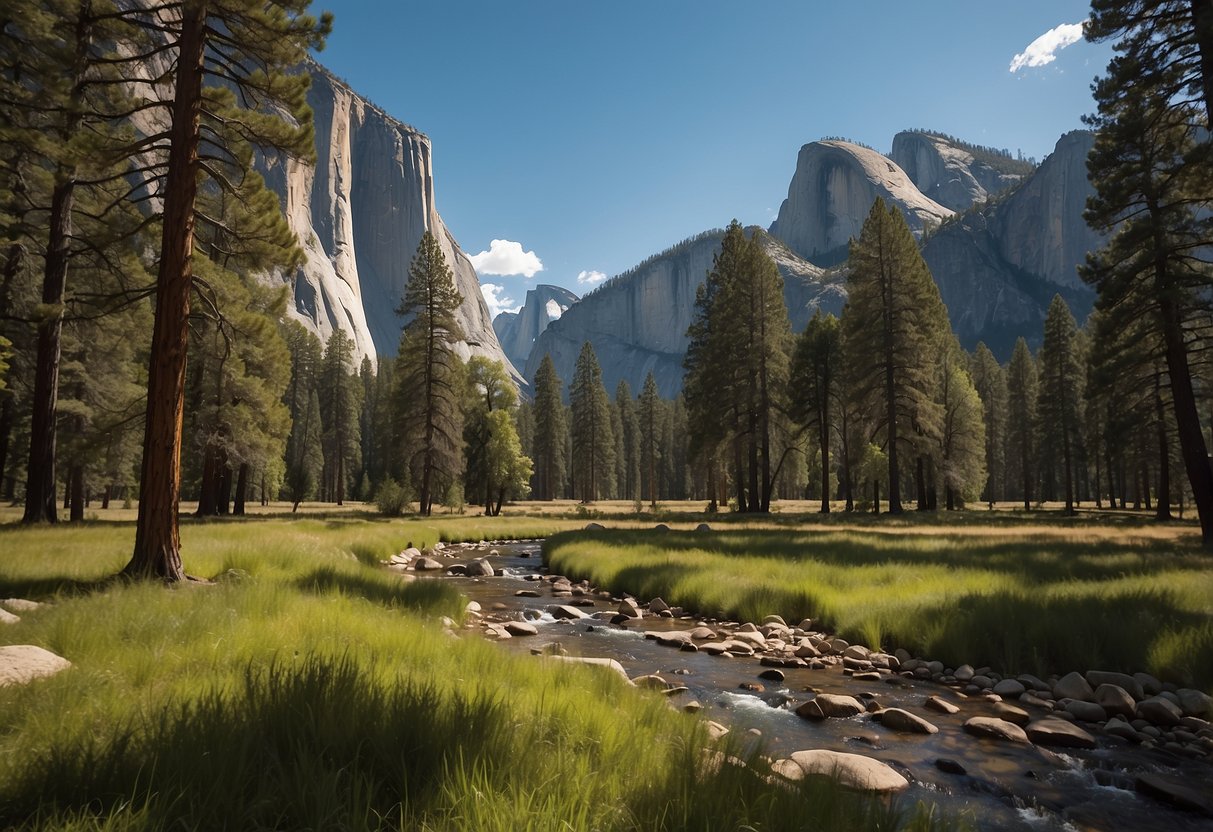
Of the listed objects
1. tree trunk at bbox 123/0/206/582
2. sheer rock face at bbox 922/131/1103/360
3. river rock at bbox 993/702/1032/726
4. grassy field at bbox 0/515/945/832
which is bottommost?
river rock at bbox 993/702/1032/726

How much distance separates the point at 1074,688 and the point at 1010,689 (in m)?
0.63

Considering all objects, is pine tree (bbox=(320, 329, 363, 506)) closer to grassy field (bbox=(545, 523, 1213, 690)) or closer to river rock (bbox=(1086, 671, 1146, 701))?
grassy field (bbox=(545, 523, 1213, 690))

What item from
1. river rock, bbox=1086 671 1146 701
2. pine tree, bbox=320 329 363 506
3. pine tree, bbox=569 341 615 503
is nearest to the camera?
river rock, bbox=1086 671 1146 701

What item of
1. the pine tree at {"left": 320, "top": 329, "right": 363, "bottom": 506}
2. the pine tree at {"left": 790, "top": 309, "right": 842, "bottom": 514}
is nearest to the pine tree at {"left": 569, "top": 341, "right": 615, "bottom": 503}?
the pine tree at {"left": 320, "top": 329, "right": 363, "bottom": 506}

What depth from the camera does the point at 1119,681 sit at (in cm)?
680

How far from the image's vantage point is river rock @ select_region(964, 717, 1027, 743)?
5758 mm

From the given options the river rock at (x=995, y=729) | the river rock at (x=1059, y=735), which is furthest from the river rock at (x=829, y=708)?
the river rock at (x=1059, y=735)

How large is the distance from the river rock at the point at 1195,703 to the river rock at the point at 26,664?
10030mm

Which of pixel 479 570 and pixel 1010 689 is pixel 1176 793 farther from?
pixel 479 570

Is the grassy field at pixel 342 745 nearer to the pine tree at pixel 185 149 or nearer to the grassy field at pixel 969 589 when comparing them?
the pine tree at pixel 185 149

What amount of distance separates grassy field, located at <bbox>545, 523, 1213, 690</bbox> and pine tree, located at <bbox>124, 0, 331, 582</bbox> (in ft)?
30.3

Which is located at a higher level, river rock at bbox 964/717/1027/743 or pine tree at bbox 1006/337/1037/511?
pine tree at bbox 1006/337/1037/511

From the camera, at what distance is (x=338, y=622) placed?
19.5 feet

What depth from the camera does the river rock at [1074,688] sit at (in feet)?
22.1
